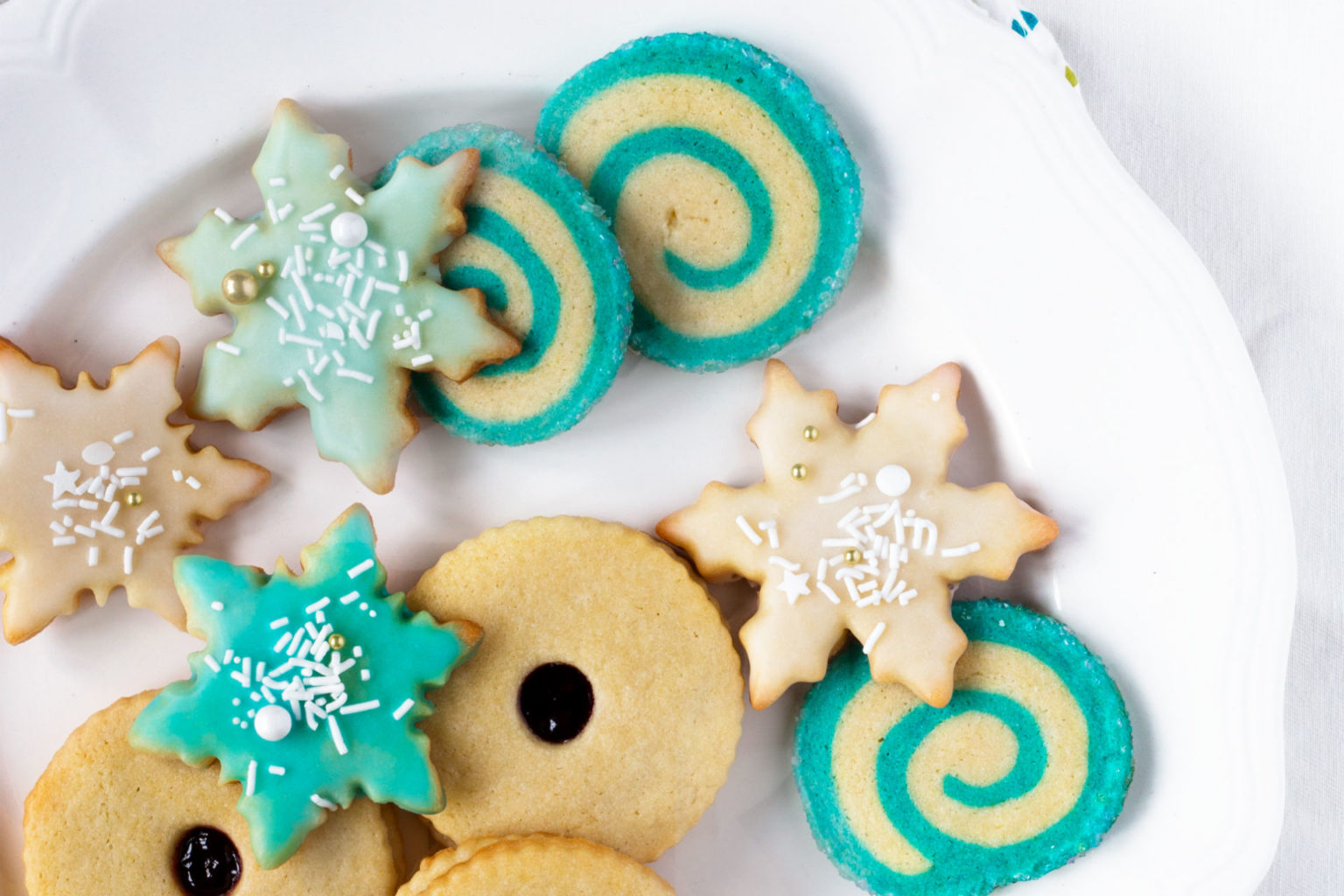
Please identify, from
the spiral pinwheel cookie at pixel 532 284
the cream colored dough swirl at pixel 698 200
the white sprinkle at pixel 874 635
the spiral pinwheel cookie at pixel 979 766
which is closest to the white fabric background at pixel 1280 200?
the spiral pinwheel cookie at pixel 979 766

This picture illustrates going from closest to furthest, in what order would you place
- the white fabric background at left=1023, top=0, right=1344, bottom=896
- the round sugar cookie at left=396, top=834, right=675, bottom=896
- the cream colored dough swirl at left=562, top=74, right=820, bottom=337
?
the round sugar cookie at left=396, top=834, right=675, bottom=896, the cream colored dough swirl at left=562, top=74, right=820, bottom=337, the white fabric background at left=1023, top=0, right=1344, bottom=896

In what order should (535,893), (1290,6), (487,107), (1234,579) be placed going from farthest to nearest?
(1290,6), (487,107), (1234,579), (535,893)

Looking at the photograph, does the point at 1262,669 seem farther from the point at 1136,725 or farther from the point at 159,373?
the point at 159,373

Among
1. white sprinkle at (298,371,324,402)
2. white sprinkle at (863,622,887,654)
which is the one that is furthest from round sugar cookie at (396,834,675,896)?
white sprinkle at (298,371,324,402)

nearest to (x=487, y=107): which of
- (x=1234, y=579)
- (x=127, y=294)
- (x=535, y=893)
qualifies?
(x=127, y=294)

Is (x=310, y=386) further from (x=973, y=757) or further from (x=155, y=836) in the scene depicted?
(x=973, y=757)

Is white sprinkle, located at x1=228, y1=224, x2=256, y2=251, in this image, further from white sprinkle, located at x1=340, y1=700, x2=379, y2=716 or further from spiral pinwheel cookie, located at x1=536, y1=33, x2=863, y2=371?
white sprinkle, located at x1=340, y1=700, x2=379, y2=716
